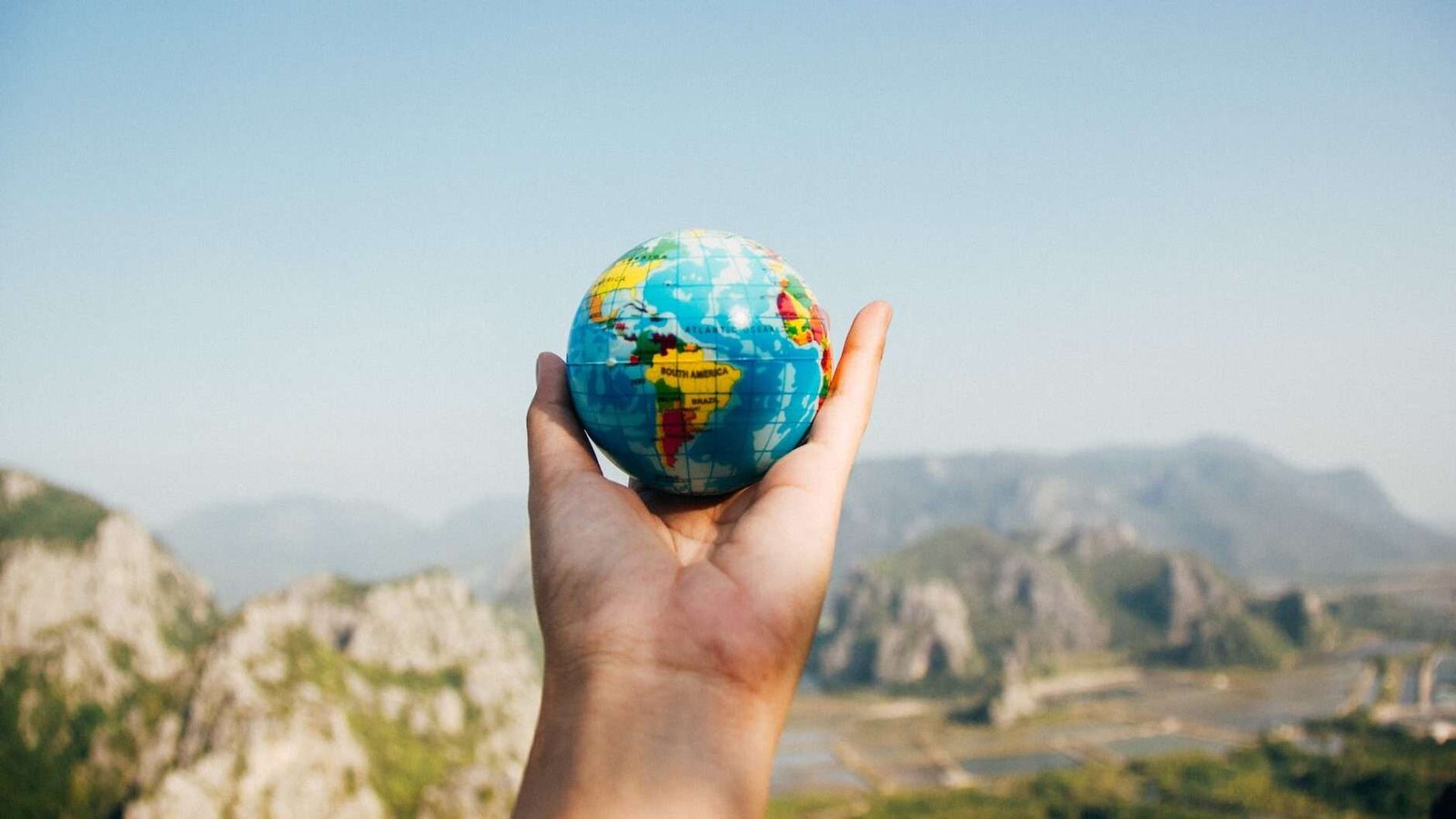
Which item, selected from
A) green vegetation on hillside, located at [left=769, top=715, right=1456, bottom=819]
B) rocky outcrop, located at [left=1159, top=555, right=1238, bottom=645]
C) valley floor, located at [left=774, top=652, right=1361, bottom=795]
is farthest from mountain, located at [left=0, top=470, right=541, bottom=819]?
rocky outcrop, located at [left=1159, top=555, right=1238, bottom=645]

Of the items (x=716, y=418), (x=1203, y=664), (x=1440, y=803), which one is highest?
(x=716, y=418)

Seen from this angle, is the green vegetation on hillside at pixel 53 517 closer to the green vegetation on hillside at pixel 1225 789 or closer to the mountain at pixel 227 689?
the mountain at pixel 227 689

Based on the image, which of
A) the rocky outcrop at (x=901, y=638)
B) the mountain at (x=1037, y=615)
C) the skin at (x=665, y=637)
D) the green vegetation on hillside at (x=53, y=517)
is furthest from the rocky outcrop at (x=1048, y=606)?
the skin at (x=665, y=637)

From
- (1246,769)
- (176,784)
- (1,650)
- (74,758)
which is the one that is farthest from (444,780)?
(1246,769)

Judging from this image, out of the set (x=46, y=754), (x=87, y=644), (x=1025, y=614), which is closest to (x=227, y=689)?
(x=46, y=754)

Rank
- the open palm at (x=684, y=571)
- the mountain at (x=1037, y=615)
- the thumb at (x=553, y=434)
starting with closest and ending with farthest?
the open palm at (x=684, y=571) → the thumb at (x=553, y=434) → the mountain at (x=1037, y=615)

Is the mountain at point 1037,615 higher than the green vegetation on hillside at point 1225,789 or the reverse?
the reverse

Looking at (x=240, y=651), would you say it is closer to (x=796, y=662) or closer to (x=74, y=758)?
(x=74, y=758)
